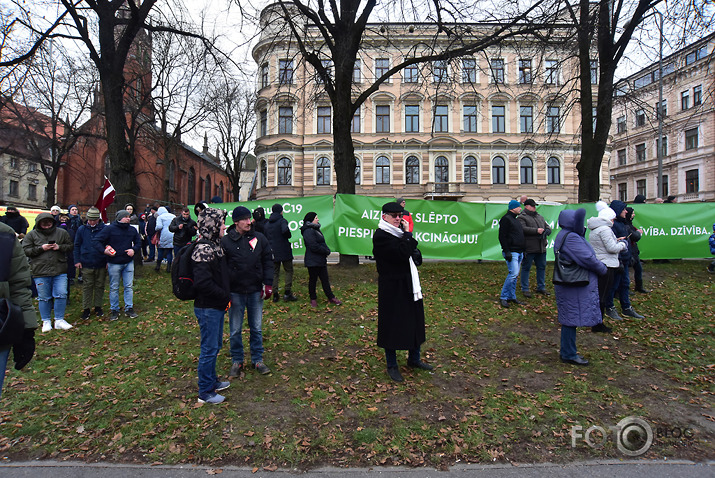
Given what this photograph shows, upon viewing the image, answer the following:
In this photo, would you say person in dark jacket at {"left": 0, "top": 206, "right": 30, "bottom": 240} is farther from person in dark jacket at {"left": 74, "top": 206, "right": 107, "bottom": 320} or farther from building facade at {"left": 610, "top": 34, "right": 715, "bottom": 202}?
building facade at {"left": 610, "top": 34, "right": 715, "bottom": 202}

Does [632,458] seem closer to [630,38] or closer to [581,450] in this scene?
[581,450]

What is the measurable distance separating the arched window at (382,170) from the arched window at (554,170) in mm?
15768

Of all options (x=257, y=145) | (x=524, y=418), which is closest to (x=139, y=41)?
(x=524, y=418)

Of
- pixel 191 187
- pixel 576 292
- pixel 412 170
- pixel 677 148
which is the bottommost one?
pixel 576 292

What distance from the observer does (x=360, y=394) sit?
4707mm

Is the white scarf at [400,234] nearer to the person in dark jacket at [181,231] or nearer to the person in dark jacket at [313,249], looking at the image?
the person in dark jacket at [313,249]

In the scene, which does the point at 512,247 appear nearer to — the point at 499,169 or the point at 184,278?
the point at 184,278

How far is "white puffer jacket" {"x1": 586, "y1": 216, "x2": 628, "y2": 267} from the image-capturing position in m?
6.47

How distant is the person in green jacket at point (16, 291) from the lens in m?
2.95

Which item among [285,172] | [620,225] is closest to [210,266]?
[620,225]

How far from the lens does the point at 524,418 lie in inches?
164

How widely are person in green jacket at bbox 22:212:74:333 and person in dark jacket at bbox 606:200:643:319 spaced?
379 inches

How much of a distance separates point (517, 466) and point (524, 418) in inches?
33.0

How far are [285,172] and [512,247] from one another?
3659 cm
